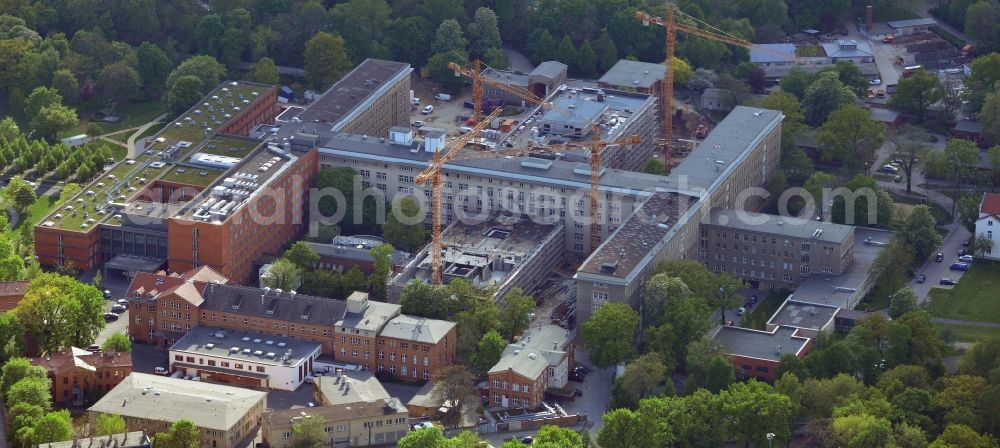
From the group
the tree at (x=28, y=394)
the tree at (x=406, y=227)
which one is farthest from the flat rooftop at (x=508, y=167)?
the tree at (x=28, y=394)

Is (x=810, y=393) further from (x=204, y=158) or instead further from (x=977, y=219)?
(x=204, y=158)

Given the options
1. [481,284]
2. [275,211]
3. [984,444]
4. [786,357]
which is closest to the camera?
[984,444]

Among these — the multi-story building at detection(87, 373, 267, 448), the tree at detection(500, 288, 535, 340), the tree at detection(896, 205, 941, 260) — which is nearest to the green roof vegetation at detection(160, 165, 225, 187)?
the multi-story building at detection(87, 373, 267, 448)

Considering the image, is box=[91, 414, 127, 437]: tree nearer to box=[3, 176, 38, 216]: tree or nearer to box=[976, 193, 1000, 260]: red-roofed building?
box=[3, 176, 38, 216]: tree

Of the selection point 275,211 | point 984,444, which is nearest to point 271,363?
point 275,211

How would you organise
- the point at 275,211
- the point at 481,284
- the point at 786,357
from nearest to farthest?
the point at 786,357, the point at 481,284, the point at 275,211

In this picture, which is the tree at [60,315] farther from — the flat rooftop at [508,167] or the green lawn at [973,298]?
the green lawn at [973,298]

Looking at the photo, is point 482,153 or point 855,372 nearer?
point 855,372
